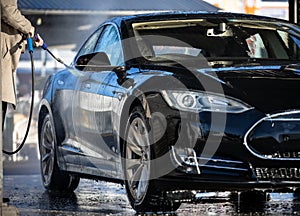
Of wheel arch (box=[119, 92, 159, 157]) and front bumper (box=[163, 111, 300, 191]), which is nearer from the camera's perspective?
front bumper (box=[163, 111, 300, 191])

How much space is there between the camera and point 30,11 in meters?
25.3

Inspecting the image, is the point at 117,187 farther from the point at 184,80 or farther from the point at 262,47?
the point at 184,80

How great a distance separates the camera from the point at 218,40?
27.4ft

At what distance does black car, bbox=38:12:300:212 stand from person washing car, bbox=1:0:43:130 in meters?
0.49

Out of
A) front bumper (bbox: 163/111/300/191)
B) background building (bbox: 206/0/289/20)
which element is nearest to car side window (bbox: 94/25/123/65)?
front bumper (bbox: 163/111/300/191)

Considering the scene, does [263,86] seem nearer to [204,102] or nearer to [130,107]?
[204,102]

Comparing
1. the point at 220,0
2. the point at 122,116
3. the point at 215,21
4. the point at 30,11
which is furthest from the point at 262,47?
the point at 220,0

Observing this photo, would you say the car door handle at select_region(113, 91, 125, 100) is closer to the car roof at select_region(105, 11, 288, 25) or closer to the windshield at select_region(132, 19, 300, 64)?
the windshield at select_region(132, 19, 300, 64)

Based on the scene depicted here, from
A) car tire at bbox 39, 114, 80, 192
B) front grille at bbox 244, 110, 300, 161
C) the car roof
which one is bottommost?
car tire at bbox 39, 114, 80, 192

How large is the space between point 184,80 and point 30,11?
18526 millimetres

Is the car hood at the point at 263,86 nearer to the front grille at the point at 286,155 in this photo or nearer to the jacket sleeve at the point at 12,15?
the front grille at the point at 286,155

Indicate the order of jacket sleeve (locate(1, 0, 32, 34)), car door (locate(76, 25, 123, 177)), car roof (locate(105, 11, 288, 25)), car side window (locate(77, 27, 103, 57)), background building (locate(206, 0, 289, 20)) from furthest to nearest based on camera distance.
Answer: background building (locate(206, 0, 289, 20))
car side window (locate(77, 27, 103, 57))
jacket sleeve (locate(1, 0, 32, 34))
car roof (locate(105, 11, 288, 25))
car door (locate(76, 25, 123, 177))

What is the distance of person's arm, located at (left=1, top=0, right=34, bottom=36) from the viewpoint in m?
8.72

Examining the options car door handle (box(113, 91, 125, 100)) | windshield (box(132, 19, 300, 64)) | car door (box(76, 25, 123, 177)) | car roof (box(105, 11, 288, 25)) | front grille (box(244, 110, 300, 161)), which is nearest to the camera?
front grille (box(244, 110, 300, 161))
